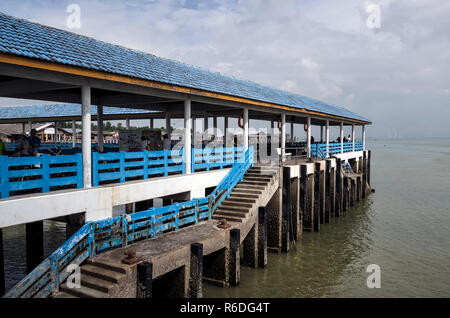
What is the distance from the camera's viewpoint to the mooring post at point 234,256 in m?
10.9

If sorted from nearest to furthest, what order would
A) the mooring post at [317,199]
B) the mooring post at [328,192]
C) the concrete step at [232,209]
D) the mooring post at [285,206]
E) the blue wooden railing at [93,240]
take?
the blue wooden railing at [93,240], the concrete step at [232,209], the mooring post at [285,206], the mooring post at [317,199], the mooring post at [328,192]

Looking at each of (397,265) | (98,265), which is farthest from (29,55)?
(397,265)

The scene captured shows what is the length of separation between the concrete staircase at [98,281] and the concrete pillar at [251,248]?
20.1ft

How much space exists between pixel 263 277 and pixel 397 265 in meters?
6.07

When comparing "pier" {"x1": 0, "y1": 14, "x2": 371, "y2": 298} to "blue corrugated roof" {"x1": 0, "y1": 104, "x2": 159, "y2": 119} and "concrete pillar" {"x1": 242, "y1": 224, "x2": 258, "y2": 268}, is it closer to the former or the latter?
"concrete pillar" {"x1": 242, "y1": 224, "x2": 258, "y2": 268}

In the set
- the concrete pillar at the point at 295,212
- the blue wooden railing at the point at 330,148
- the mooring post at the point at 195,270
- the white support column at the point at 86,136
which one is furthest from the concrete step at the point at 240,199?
the blue wooden railing at the point at 330,148

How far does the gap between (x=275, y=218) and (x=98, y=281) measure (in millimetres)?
8678

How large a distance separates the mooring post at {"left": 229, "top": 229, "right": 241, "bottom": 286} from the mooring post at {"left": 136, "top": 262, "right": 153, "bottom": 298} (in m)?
3.62

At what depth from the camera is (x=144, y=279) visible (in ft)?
25.5

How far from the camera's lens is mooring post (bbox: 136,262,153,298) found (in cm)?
776

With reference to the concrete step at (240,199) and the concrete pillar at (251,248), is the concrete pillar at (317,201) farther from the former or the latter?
the concrete step at (240,199)

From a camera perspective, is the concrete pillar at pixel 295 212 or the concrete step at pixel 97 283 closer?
the concrete step at pixel 97 283

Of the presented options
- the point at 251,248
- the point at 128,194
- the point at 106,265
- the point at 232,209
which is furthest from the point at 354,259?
the point at 106,265

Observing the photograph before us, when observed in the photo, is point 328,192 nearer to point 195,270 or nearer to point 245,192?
point 245,192
